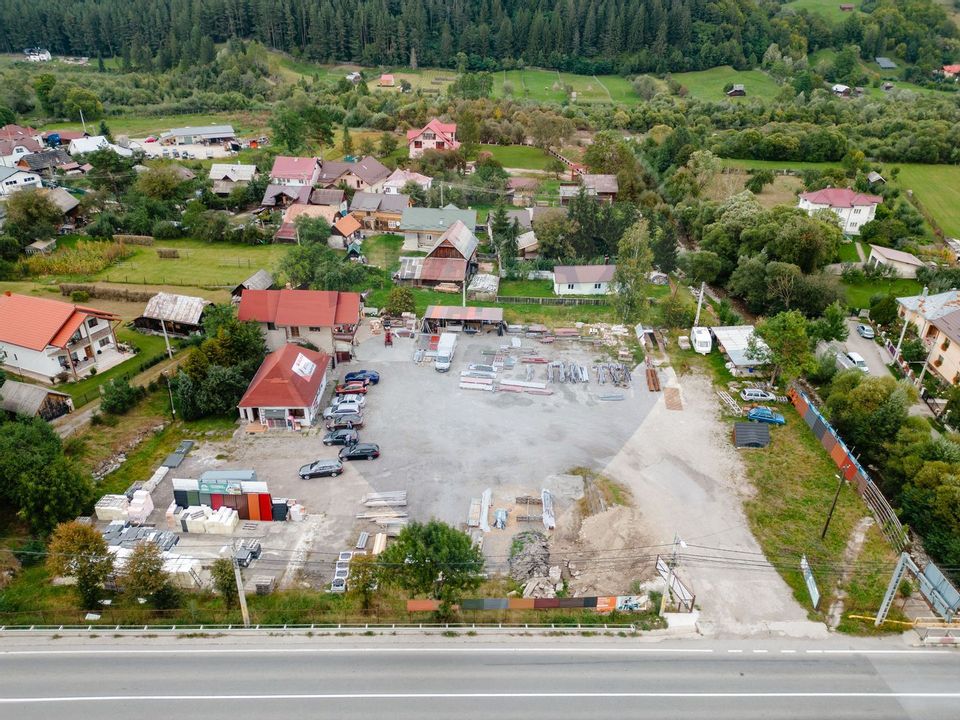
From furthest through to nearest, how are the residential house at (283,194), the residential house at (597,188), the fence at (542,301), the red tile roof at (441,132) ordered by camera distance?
1. the red tile roof at (441,132)
2. the residential house at (597,188)
3. the residential house at (283,194)
4. the fence at (542,301)

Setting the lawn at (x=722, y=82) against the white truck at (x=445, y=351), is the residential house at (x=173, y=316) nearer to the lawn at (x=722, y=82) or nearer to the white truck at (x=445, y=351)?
the white truck at (x=445, y=351)

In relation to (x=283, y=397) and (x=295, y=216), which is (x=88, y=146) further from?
(x=283, y=397)

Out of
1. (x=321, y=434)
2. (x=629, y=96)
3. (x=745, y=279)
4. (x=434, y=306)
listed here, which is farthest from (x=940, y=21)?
(x=321, y=434)

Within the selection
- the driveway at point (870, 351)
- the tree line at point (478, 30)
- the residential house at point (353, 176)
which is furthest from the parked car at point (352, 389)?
the tree line at point (478, 30)

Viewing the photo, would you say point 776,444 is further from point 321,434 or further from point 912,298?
point 321,434

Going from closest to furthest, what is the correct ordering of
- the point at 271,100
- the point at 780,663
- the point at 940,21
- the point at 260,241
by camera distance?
the point at 780,663
the point at 260,241
the point at 271,100
the point at 940,21

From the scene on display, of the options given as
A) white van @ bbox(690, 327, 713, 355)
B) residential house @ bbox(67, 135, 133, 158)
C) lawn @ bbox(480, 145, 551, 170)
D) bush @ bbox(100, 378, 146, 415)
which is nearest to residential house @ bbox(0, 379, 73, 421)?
bush @ bbox(100, 378, 146, 415)
